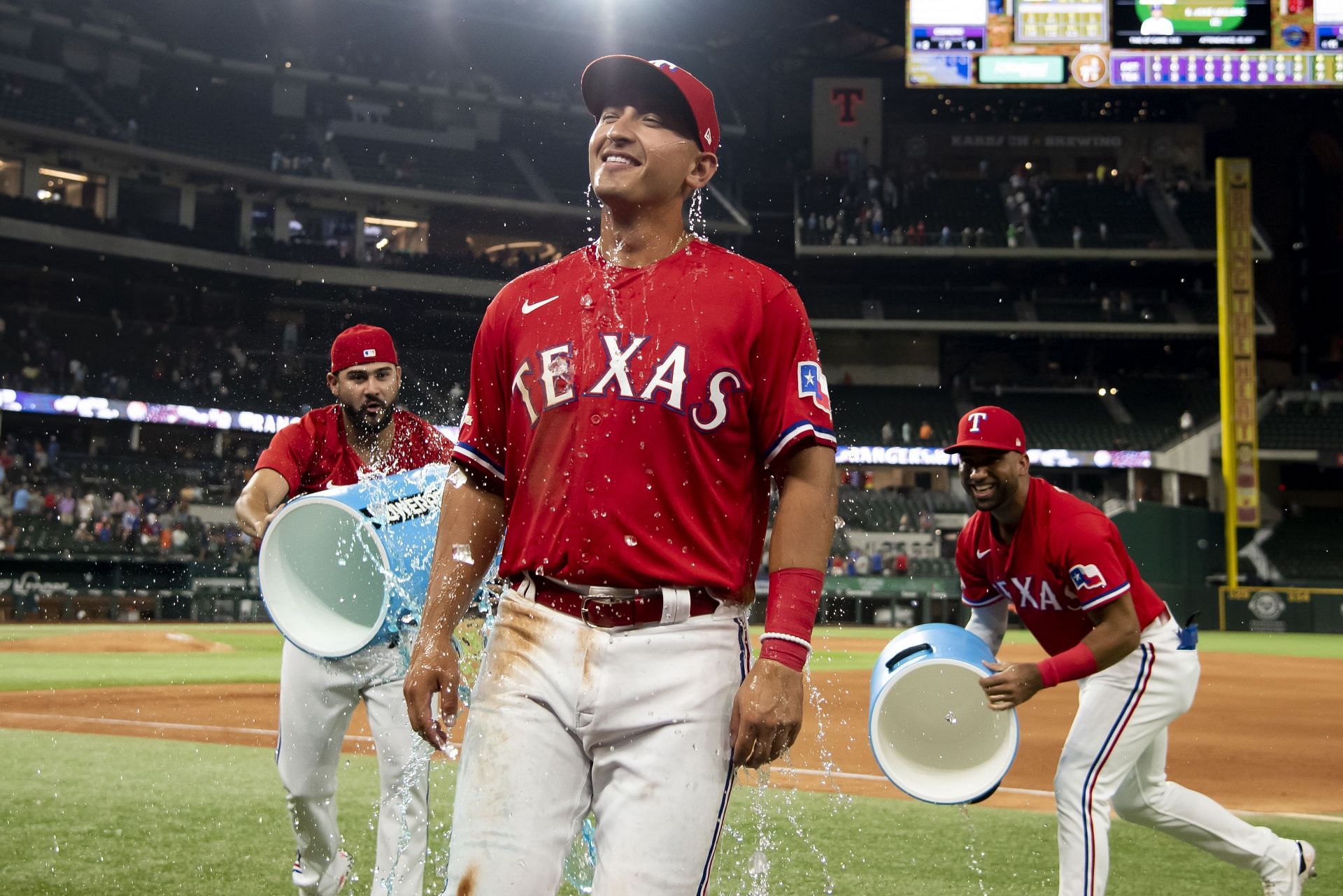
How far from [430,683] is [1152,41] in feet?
89.6

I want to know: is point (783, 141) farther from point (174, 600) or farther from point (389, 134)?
point (174, 600)

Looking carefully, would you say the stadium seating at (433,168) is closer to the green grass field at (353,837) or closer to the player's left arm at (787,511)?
the green grass field at (353,837)

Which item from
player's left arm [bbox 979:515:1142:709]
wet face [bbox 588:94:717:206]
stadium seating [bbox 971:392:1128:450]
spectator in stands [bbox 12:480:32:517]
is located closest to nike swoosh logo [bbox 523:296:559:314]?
wet face [bbox 588:94:717:206]

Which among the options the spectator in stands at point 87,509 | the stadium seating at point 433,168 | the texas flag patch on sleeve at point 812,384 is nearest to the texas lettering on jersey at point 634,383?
the texas flag patch on sleeve at point 812,384

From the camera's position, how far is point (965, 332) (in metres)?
40.0

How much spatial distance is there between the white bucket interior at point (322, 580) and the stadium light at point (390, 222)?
36879 mm

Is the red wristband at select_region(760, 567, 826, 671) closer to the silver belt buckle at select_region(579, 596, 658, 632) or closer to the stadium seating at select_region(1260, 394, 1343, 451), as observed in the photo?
the silver belt buckle at select_region(579, 596, 658, 632)

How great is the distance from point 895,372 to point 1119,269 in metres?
7.61

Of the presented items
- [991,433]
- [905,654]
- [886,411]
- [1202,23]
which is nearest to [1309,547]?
[886,411]

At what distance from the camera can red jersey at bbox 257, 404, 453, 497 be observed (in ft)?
17.0

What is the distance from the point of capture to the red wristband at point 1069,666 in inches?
176

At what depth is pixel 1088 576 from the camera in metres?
4.63

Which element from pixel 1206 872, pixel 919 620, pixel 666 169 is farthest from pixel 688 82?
pixel 919 620

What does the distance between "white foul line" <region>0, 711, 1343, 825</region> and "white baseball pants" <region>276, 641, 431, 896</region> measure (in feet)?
10.5
